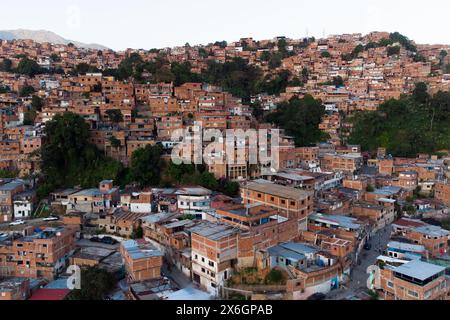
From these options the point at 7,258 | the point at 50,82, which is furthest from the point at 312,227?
the point at 50,82

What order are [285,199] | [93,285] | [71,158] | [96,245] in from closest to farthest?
[93,285] → [285,199] → [96,245] → [71,158]

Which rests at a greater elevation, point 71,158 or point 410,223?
point 71,158

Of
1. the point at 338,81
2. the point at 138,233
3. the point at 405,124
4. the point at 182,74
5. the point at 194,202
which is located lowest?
the point at 138,233

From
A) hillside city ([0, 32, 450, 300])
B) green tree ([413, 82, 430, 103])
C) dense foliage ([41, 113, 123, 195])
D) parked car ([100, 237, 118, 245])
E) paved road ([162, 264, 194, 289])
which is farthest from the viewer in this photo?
green tree ([413, 82, 430, 103])

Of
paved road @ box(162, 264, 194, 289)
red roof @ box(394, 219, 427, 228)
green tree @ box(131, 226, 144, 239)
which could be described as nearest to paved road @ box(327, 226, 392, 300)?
red roof @ box(394, 219, 427, 228)

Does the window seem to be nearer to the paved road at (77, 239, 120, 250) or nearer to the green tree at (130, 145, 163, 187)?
the paved road at (77, 239, 120, 250)

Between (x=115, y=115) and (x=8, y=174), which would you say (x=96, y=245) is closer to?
(x=8, y=174)

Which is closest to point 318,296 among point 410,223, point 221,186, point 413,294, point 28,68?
point 413,294
